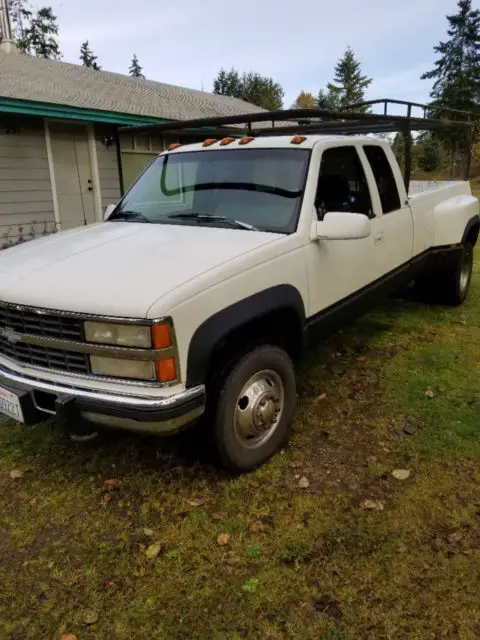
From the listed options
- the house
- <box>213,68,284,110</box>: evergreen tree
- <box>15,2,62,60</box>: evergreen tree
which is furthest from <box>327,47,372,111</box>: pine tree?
the house

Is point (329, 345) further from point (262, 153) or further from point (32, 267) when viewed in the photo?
point (32, 267)

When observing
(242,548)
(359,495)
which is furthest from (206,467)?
(359,495)

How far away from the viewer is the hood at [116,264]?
2531 mm

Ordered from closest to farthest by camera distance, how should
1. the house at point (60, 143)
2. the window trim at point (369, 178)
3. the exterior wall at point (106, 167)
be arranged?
the window trim at point (369, 178) < the house at point (60, 143) < the exterior wall at point (106, 167)

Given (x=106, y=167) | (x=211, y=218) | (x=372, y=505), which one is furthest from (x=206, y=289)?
(x=106, y=167)

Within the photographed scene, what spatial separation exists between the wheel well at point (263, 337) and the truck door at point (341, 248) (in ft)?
0.74

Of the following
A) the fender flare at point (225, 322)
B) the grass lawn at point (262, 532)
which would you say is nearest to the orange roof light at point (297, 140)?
the fender flare at point (225, 322)

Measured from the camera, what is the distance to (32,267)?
9.70ft

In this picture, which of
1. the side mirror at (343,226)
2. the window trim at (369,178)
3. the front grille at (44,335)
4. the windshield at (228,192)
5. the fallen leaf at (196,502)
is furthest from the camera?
the window trim at (369,178)

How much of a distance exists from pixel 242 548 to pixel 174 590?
0.41m

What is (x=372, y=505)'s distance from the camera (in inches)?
114

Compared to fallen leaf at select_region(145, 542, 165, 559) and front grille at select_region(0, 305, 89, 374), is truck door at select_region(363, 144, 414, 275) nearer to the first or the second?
front grille at select_region(0, 305, 89, 374)

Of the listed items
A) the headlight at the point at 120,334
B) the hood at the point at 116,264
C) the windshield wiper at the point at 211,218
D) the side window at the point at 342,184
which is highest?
the side window at the point at 342,184

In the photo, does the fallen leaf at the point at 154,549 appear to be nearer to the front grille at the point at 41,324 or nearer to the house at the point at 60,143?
the front grille at the point at 41,324
